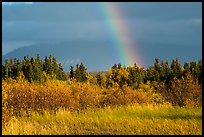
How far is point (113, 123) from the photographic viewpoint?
1530cm

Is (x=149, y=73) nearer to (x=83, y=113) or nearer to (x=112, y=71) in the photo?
(x=112, y=71)

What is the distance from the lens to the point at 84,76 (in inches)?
3253

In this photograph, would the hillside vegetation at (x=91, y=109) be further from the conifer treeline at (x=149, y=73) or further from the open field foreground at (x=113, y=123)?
the conifer treeline at (x=149, y=73)

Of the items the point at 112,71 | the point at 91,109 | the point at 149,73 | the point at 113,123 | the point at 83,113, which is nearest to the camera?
the point at 113,123

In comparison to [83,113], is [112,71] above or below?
above

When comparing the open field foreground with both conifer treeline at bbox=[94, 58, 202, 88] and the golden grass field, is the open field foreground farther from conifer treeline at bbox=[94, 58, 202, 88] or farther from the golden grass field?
conifer treeline at bbox=[94, 58, 202, 88]

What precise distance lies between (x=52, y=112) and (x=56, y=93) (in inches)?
56.1

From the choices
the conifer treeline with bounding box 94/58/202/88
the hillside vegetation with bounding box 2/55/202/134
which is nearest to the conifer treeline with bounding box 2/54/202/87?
the conifer treeline with bounding box 94/58/202/88

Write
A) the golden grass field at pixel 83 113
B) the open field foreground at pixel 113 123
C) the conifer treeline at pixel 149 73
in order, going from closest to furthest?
the open field foreground at pixel 113 123
the golden grass field at pixel 83 113
the conifer treeline at pixel 149 73

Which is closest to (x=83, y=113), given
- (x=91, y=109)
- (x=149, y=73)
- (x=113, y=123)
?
(x=91, y=109)

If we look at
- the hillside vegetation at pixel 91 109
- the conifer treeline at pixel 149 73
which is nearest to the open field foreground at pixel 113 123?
the hillside vegetation at pixel 91 109

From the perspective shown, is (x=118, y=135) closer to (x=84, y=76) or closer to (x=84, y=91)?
(x=84, y=91)

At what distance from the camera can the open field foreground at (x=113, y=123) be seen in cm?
1317

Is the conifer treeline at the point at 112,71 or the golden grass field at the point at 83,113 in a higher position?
the conifer treeline at the point at 112,71
